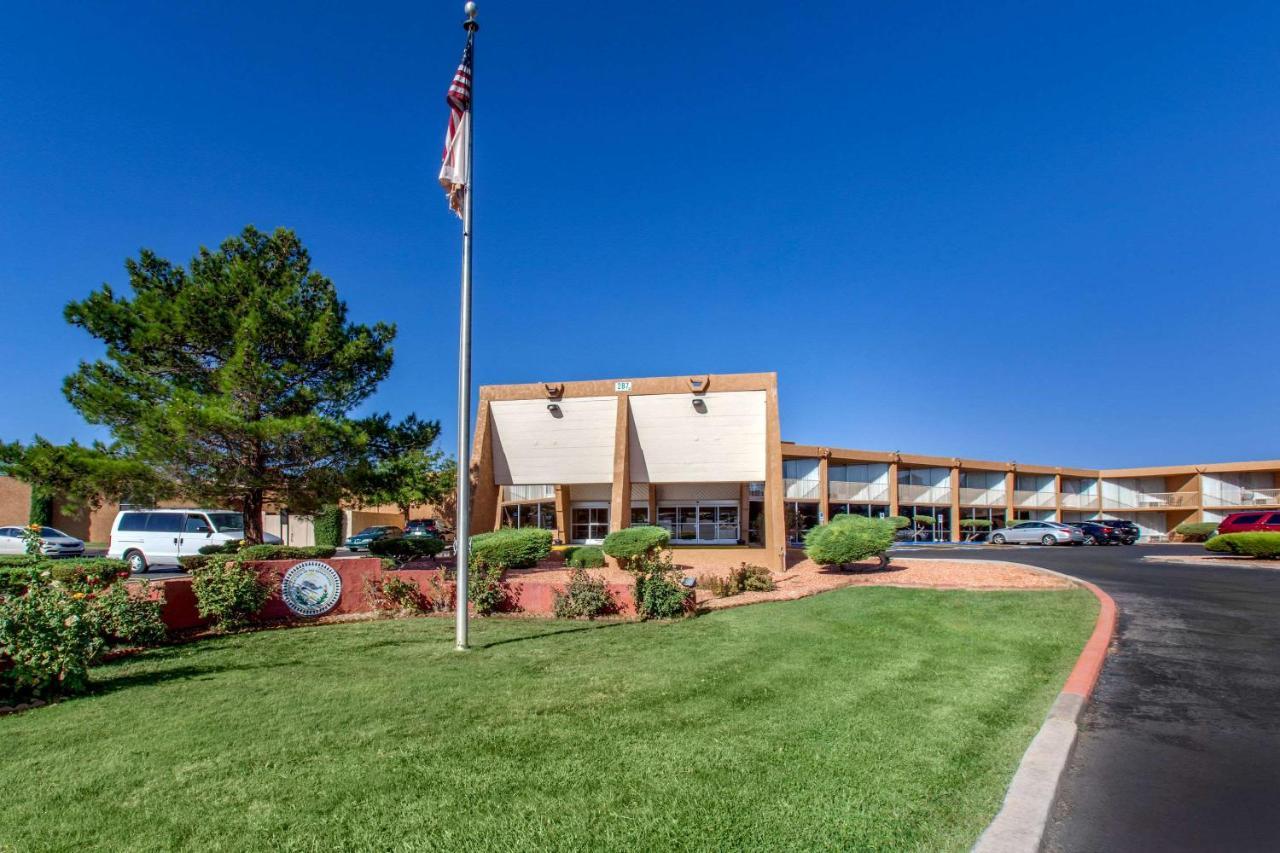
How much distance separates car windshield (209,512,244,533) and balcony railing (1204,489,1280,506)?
188 ft

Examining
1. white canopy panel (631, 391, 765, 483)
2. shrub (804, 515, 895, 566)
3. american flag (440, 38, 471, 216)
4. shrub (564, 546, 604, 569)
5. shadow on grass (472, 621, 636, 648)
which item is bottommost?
shrub (564, 546, 604, 569)

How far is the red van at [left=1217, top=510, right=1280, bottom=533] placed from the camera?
28.2m

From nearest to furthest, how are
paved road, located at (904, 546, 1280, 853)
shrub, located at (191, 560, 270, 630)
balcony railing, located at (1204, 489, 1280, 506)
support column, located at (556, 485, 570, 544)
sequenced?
paved road, located at (904, 546, 1280, 853), shrub, located at (191, 560, 270, 630), support column, located at (556, 485, 570, 544), balcony railing, located at (1204, 489, 1280, 506)

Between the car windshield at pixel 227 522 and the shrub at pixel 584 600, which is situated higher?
the car windshield at pixel 227 522

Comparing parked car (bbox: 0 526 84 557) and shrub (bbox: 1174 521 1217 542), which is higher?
parked car (bbox: 0 526 84 557)

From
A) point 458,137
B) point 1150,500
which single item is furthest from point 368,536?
point 1150,500

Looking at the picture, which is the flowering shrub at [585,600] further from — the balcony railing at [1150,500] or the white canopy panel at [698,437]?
the balcony railing at [1150,500]

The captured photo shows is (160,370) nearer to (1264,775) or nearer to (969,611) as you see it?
(969,611)

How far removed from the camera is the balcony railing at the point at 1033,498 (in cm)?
4906

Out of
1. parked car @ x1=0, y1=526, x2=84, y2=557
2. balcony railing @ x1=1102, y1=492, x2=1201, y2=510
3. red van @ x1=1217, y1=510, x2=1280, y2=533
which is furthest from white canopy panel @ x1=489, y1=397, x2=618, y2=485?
balcony railing @ x1=1102, y1=492, x2=1201, y2=510

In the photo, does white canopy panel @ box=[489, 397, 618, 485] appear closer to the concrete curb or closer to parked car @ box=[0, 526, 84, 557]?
parked car @ box=[0, 526, 84, 557]

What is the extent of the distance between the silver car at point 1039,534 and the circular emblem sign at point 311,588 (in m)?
36.1

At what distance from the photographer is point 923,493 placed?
44.6 metres

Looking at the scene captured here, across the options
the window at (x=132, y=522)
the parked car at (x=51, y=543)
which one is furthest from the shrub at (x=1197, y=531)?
the parked car at (x=51, y=543)
